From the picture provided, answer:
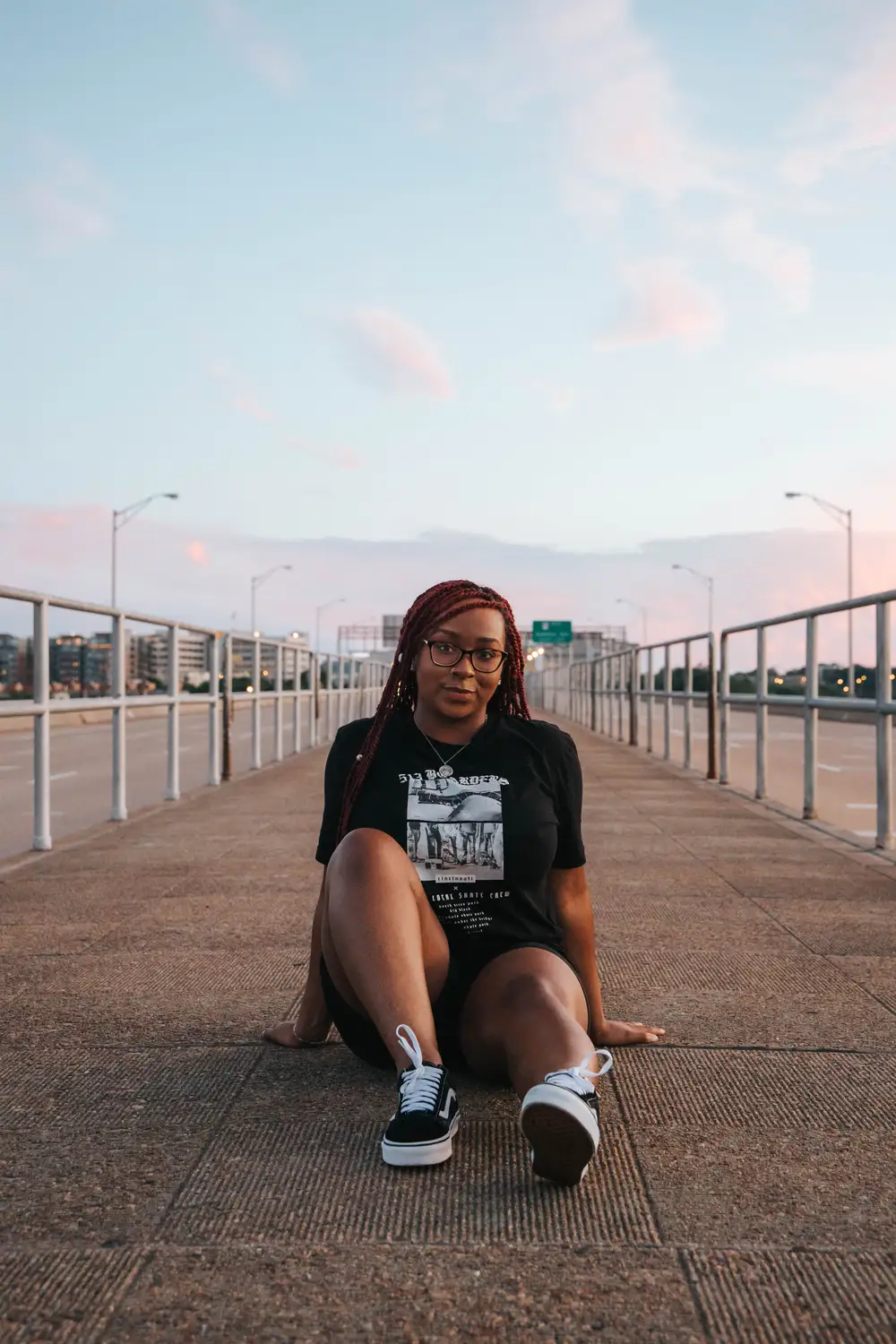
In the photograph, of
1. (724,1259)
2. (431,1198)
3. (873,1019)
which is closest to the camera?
(724,1259)

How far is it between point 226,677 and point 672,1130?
11.1 meters

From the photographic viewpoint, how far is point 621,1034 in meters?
3.35

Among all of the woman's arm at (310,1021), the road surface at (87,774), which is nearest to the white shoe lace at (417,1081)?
the woman's arm at (310,1021)

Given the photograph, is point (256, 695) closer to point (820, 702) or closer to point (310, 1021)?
point (820, 702)

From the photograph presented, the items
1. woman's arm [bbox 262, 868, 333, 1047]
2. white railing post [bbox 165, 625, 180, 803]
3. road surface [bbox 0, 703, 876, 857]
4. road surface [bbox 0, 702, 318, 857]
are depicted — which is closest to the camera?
woman's arm [bbox 262, 868, 333, 1047]

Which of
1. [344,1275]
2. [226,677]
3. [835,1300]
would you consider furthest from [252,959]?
[226,677]

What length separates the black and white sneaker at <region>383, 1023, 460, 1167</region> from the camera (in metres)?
2.59

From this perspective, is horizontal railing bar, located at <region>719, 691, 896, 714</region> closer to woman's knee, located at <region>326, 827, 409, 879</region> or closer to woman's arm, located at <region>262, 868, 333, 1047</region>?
woman's arm, located at <region>262, 868, 333, 1047</region>

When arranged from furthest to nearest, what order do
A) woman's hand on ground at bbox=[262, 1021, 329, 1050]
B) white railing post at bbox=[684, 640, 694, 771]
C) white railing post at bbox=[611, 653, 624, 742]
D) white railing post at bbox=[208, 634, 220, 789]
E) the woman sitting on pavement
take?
white railing post at bbox=[611, 653, 624, 742], white railing post at bbox=[684, 640, 694, 771], white railing post at bbox=[208, 634, 220, 789], woman's hand on ground at bbox=[262, 1021, 329, 1050], the woman sitting on pavement

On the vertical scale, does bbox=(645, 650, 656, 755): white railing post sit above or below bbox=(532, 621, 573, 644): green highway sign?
below

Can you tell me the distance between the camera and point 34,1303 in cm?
205

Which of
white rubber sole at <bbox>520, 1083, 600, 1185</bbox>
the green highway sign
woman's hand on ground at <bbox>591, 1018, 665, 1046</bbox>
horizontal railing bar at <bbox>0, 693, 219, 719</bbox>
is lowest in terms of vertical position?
woman's hand on ground at <bbox>591, 1018, 665, 1046</bbox>

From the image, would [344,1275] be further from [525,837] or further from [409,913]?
[525,837]

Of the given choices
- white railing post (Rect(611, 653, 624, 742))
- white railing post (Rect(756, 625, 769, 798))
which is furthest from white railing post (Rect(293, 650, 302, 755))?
white railing post (Rect(756, 625, 769, 798))
